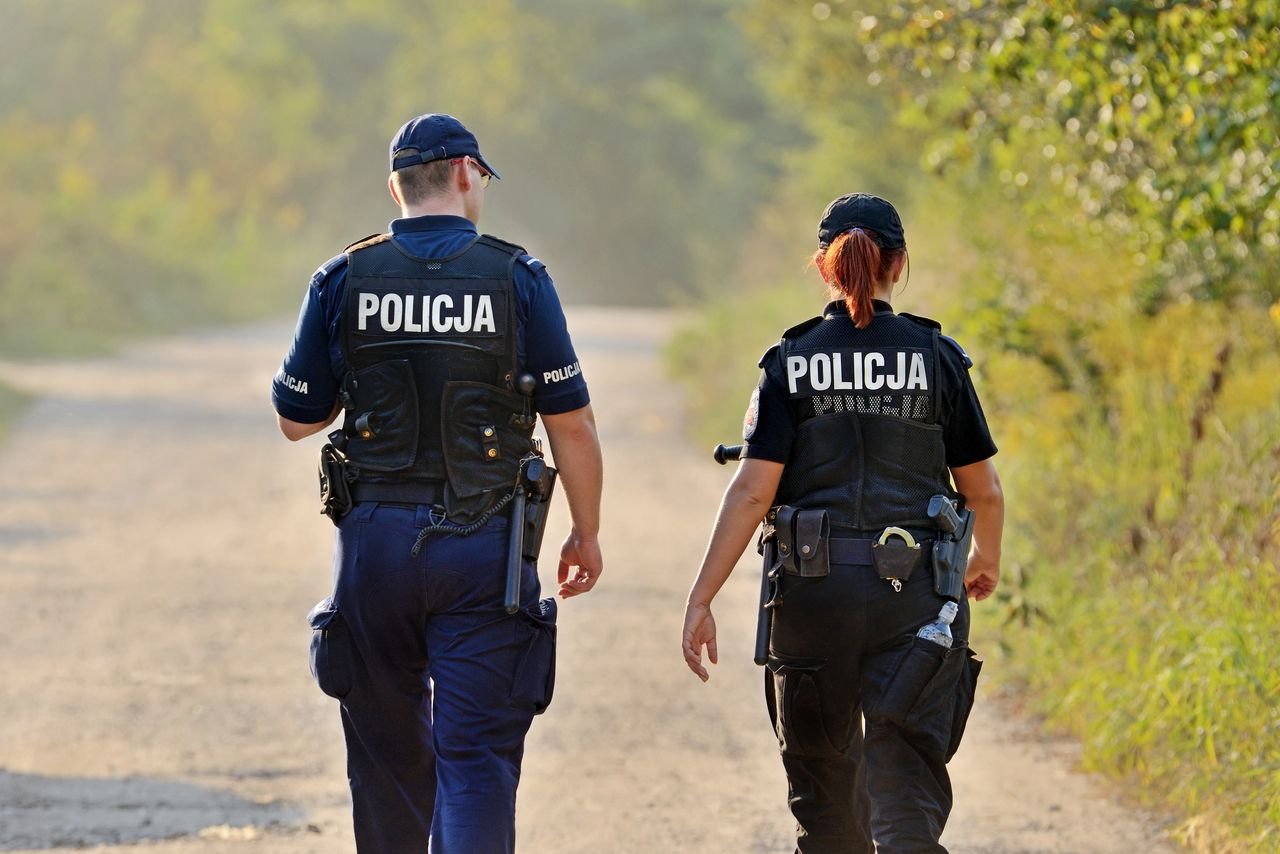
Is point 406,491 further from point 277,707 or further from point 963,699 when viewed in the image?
point 277,707

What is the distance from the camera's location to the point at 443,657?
4137 millimetres

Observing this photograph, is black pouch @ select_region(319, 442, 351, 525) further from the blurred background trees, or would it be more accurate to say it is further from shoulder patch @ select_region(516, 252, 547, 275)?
the blurred background trees

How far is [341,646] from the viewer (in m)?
4.20

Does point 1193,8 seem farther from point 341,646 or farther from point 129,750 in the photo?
point 129,750

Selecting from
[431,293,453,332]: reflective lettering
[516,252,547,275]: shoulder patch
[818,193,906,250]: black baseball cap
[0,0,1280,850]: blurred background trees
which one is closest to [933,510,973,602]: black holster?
[818,193,906,250]: black baseball cap

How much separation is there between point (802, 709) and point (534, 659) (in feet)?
1.93

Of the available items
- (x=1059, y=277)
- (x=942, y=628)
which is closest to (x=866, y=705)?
(x=942, y=628)

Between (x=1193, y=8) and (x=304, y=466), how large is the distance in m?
9.97

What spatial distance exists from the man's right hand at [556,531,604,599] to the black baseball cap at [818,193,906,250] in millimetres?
875

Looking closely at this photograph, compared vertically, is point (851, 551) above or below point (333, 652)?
above

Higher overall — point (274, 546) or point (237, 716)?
point (274, 546)

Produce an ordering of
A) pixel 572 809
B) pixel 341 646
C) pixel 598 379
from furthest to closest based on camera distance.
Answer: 1. pixel 598 379
2. pixel 572 809
3. pixel 341 646

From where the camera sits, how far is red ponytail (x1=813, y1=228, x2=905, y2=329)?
409 cm

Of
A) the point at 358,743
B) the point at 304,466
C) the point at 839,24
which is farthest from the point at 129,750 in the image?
the point at 839,24
